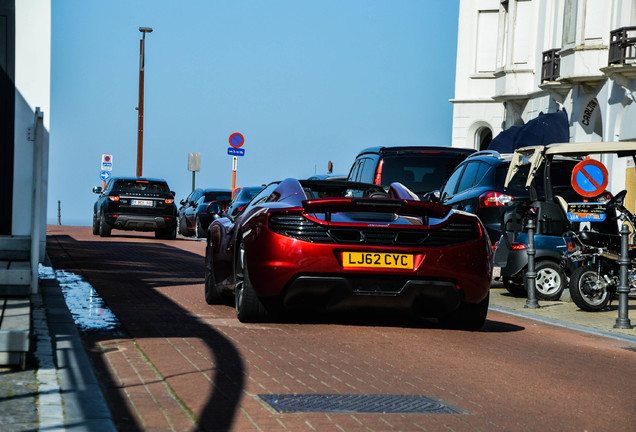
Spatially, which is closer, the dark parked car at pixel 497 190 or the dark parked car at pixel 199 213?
the dark parked car at pixel 497 190

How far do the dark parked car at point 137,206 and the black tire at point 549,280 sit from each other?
14.9 meters

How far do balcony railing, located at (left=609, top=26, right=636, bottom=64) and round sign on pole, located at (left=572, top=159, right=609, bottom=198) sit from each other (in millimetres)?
12283

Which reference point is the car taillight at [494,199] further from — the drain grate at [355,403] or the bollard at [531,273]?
the drain grate at [355,403]

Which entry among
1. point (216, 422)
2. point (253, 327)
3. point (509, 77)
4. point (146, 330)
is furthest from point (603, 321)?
point (509, 77)

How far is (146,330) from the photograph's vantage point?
8.26 meters

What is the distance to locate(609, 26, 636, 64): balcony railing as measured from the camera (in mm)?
25469

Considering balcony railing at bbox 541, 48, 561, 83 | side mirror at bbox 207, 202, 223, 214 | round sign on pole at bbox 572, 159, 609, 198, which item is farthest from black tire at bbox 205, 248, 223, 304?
balcony railing at bbox 541, 48, 561, 83

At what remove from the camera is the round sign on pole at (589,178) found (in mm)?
13781

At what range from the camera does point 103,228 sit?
27.3 meters

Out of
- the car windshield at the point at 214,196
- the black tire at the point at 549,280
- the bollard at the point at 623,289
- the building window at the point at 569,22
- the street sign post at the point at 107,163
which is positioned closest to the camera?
the bollard at the point at 623,289

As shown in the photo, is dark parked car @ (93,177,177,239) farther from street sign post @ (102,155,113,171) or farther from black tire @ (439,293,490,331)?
black tire @ (439,293,490,331)

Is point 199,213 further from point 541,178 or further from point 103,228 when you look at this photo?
point 541,178

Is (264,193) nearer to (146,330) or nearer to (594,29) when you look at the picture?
(146,330)

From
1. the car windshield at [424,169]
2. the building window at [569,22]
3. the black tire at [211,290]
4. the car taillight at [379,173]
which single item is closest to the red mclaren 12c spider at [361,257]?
the black tire at [211,290]
